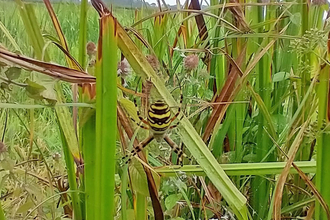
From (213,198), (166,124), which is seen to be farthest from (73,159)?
(213,198)

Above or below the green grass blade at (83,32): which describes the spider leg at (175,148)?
below

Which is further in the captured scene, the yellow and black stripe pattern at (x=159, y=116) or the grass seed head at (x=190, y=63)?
the grass seed head at (x=190, y=63)

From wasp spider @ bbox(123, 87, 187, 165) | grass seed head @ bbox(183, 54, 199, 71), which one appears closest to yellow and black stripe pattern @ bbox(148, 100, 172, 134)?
wasp spider @ bbox(123, 87, 187, 165)

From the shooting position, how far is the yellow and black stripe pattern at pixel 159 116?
14.8 inches

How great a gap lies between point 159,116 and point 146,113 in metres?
0.02

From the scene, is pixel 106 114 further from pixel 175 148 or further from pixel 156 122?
pixel 175 148

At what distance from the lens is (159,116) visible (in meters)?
0.38

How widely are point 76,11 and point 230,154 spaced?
11.5 inches

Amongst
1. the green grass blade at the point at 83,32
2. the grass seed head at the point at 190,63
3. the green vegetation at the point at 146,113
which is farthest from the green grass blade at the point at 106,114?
the grass seed head at the point at 190,63

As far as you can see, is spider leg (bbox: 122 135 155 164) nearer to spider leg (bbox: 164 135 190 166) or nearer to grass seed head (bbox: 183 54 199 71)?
spider leg (bbox: 164 135 190 166)

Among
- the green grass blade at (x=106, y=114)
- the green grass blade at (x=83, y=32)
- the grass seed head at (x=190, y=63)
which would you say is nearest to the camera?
the green grass blade at (x=106, y=114)

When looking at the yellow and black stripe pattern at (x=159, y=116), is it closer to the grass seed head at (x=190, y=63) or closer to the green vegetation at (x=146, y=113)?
the green vegetation at (x=146, y=113)

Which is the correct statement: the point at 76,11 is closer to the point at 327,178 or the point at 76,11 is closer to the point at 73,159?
the point at 73,159

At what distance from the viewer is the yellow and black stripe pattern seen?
37 cm
